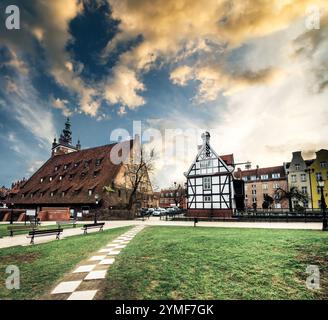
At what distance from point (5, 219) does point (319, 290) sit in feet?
128

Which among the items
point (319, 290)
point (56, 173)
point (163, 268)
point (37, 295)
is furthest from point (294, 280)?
point (56, 173)

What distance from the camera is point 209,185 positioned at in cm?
2825

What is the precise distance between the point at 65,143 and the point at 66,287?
192 ft

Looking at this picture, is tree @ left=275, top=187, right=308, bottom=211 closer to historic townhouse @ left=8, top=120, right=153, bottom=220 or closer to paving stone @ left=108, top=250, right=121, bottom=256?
historic townhouse @ left=8, top=120, right=153, bottom=220

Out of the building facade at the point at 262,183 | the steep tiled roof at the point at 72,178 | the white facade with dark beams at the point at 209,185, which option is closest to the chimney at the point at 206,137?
the white facade with dark beams at the point at 209,185

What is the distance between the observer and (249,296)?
4.10 meters

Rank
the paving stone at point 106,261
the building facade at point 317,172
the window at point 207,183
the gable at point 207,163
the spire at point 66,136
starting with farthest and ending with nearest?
the spire at point 66,136
the building facade at point 317,172
the window at point 207,183
the gable at point 207,163
the paving stone at point 106,261

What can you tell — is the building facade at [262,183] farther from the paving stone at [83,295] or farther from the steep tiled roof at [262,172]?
the paving stone at [83,295]

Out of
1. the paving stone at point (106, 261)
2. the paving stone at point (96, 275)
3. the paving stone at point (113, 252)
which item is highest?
the paving stone at point (96, 275)

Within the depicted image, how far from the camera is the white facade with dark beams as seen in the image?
87.1ft

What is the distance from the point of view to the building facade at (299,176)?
139ft

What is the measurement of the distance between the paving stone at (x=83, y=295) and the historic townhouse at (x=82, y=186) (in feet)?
80.9

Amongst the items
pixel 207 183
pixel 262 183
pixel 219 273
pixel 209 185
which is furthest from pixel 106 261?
pixel 262 183
